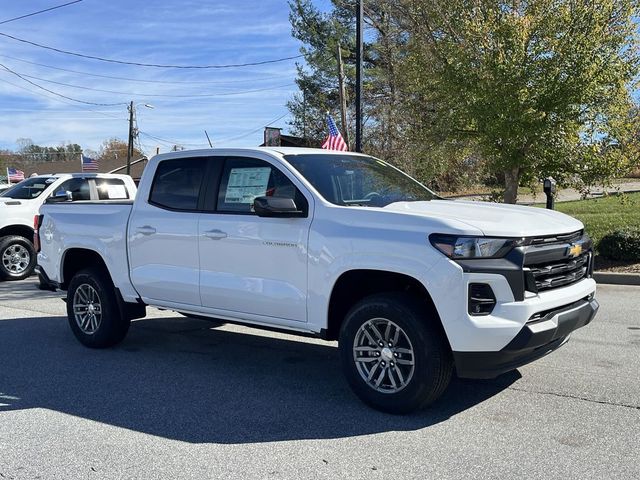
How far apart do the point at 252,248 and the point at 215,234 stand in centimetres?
43

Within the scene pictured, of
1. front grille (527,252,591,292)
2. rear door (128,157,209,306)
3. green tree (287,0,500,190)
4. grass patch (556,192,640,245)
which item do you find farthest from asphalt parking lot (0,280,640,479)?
green tree (287,0,500,190)

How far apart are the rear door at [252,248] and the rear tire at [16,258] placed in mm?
7743

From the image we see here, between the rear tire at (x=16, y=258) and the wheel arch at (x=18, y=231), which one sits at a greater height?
the wheel arch at (x=18, y=231)

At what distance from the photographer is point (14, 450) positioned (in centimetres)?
399

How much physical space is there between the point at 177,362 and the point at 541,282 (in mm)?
3474

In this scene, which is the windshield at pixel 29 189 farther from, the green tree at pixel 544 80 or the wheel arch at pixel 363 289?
the wheel arch at pixel 363 289

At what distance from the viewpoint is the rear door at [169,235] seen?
5.50m

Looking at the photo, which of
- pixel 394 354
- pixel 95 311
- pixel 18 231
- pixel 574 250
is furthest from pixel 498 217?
pixel 18 231

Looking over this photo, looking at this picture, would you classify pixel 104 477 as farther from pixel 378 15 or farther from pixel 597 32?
pixel 378 15

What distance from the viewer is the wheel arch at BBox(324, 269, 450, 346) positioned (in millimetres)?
4328

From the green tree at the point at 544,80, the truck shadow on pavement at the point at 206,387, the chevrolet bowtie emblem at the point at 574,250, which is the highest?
the green tree at the point at 544,80

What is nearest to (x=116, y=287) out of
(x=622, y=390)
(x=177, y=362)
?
(x=177, y=362)

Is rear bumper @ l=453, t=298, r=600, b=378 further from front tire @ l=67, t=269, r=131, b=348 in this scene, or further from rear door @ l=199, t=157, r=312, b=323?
front tire @ l=67, t=269, r=131, b=348

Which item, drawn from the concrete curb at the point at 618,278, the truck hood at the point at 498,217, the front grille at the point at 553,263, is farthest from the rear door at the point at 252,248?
the concrete curb at the point at 618,278
